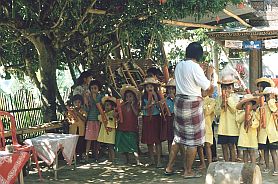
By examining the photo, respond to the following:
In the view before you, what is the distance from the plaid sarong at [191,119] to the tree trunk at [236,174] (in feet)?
5.73

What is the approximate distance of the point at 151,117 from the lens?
8039 millimetres

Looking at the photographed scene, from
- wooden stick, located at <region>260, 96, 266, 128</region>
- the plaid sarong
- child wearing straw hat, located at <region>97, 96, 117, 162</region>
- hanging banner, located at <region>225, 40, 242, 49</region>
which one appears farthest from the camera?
hanging banner, located at <region>225, 40, 242, 49</region>

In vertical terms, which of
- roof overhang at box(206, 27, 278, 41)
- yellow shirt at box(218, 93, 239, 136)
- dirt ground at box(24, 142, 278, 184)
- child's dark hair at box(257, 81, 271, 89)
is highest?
roof overhang at box(206, 27, 278, 41)

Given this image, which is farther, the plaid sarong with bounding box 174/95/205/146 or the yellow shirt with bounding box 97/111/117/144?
the yellow shirt with bounding box 97/111/117/144

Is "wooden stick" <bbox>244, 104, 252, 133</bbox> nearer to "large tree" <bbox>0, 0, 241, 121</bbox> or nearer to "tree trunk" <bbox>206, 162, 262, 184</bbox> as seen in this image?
"large tree" <bbox>0, 0, 241, 121</bbox>

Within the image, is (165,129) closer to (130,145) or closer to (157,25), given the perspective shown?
(130,145)

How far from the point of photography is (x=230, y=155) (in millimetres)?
7738

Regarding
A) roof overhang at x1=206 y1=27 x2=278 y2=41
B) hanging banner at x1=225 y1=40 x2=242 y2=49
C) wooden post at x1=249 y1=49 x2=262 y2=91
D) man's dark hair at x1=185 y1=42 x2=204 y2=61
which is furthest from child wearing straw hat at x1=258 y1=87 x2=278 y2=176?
wooden post at x1=249 y1=49 x2=262 y2=91

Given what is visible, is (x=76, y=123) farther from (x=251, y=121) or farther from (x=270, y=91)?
(x=270, y=91)

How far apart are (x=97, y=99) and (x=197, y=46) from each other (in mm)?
2398

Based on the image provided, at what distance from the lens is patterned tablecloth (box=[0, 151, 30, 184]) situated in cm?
545

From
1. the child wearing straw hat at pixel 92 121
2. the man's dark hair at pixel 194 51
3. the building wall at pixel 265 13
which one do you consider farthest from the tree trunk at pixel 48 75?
the building wall at pixel 265 13

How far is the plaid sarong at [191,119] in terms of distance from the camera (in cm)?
675

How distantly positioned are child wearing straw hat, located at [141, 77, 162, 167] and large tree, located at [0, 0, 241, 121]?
1.35 metres
